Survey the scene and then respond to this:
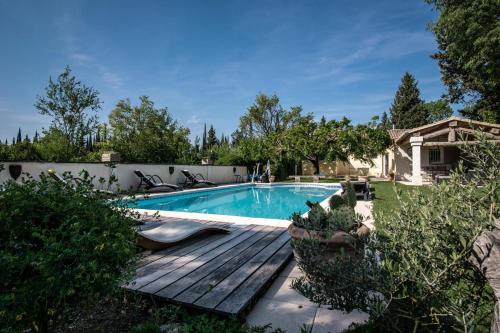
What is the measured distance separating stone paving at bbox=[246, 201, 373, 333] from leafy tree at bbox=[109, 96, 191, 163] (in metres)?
21.2

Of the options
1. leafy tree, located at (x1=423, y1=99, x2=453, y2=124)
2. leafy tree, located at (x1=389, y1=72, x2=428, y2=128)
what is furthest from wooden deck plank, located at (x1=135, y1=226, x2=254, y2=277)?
leafy tree, located at (x1=423, y1=99, x2=453, y2=124)

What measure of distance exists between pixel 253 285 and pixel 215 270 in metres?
0.60

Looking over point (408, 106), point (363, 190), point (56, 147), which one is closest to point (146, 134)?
point (56, 147)

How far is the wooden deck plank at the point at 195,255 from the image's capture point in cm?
285

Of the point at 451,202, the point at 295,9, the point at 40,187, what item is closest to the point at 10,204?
the point at 40,187

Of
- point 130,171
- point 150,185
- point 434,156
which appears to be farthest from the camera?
point 434,156

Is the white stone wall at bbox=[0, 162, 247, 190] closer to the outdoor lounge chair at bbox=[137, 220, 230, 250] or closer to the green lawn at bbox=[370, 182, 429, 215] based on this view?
the outdoor lounge chair at bbox=[137, 220, 230, 250]

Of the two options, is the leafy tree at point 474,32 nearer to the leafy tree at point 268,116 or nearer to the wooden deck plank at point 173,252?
the wooden deck plank at point 173,252

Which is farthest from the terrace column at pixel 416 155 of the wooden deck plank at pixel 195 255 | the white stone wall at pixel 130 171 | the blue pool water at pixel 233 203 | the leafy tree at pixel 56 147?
the leafy tree at pixel 56 147

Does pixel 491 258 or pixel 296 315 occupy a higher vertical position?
pixel 491 258

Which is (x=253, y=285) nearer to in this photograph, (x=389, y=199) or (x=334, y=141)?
(x=389, y=199)

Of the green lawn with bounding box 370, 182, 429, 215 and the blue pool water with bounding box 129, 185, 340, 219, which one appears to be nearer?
the green lawn with bounding box 370, 182, 429, 215

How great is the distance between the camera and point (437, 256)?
131 centimetres

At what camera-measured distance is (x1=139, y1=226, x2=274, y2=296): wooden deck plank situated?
266 cm
